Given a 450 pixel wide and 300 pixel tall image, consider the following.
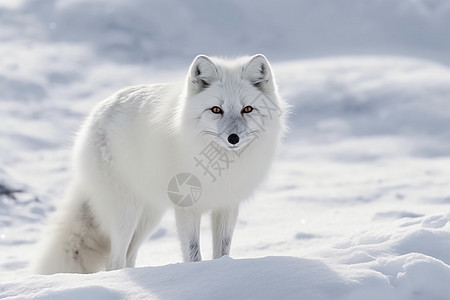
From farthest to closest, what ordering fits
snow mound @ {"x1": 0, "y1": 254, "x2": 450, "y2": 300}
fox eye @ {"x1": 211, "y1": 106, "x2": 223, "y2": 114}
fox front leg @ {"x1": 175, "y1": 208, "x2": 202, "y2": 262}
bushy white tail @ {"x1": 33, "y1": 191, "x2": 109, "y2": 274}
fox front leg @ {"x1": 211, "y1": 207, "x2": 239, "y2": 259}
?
1. bushy white tail @ {"x1": 33, "y1": 191, "x2": 109, "y2": 274}
2. fox front leg @ {"x1": 211, "y1": 207, "x2": 239, "y2": 259}
3. fox front leg @ {"x1": 175, "y1": 208, "x2": 202, "y2": 262}
4. fox eye @ {"x1": 211, "y1": 106, "x2": 223, "y2": 114}
5. snow mound @ {"x1": 0, "y1": 254, "x2": 450, "y2": 300}

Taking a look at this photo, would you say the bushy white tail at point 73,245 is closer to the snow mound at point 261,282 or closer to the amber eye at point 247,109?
the amber eye at point 247,109

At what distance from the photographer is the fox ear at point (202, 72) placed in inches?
139

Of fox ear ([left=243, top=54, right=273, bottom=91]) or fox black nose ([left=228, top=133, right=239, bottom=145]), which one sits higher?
fox ear ([left=243, top=54, right=273, bottom=91])

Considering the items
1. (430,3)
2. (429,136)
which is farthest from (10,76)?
(430,3)

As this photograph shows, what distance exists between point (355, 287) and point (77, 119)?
10.4 metres

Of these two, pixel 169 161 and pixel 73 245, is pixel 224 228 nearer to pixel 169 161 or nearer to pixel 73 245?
pixel 169 161

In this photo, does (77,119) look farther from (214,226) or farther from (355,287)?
(355,287)

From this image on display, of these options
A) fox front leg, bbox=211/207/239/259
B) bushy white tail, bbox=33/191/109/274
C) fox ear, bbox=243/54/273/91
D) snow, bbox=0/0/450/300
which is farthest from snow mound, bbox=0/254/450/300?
bushy white tail, bbox=33/191/109/274

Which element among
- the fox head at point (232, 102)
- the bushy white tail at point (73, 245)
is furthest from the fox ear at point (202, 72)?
the bushy white tail at point (73, 245)

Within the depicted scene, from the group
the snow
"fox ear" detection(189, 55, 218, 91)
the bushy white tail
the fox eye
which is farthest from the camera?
the bushy white tail
